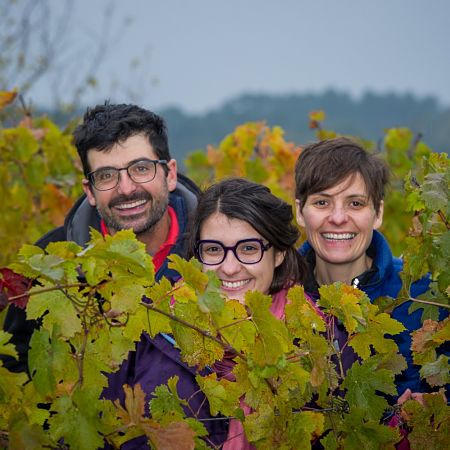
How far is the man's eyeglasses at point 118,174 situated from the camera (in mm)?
3848

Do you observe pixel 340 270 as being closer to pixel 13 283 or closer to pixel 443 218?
pixel 443 218

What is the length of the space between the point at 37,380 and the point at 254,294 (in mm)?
502

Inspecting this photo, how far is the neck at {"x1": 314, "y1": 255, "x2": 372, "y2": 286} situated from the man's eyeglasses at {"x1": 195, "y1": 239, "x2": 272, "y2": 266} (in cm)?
46

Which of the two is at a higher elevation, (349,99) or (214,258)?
(349,99)

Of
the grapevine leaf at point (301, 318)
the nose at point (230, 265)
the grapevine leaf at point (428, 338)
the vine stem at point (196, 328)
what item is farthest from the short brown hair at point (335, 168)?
the vine stem at point (196, 328)

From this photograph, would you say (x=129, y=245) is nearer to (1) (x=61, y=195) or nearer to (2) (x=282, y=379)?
(2) (x=282, y=379)

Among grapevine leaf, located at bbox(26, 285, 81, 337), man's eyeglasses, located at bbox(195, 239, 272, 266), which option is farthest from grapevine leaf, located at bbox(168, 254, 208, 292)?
man's eyeglasses, located at bbox(195, 239, 272, 266)

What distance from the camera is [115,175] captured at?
3.86m

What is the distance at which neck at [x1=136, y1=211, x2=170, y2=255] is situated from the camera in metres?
3.93

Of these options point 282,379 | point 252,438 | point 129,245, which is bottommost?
point 252,438

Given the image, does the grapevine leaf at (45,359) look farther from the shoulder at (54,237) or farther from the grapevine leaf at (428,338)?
the shoulder at (54,237)

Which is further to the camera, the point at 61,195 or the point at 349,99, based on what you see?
the point at 349,99

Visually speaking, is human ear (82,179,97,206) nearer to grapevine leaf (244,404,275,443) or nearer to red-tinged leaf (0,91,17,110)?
red-tinged leaf (0,91,17,110)

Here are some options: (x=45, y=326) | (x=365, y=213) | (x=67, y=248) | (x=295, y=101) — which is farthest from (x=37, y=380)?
(x=295, y=101)
